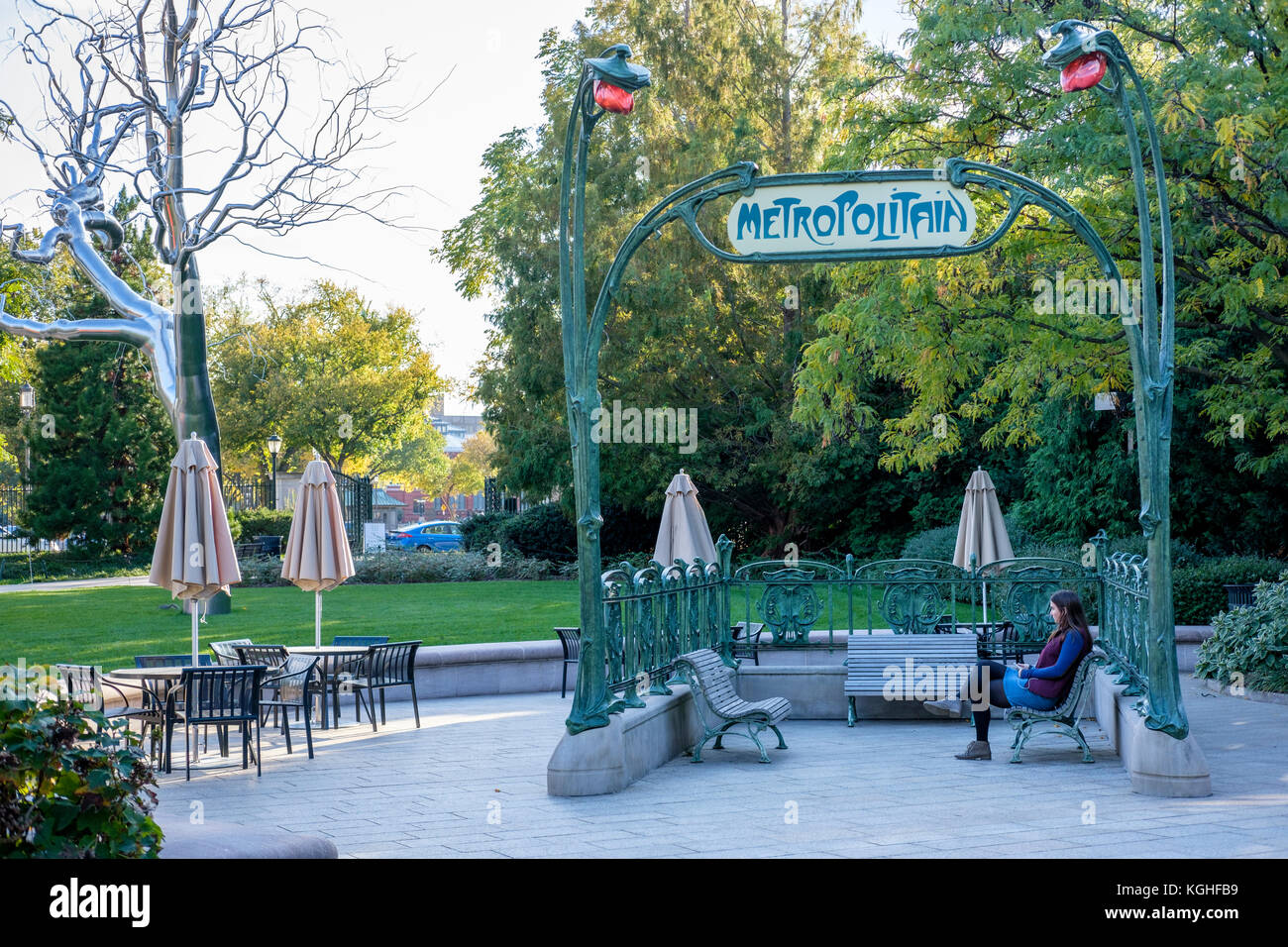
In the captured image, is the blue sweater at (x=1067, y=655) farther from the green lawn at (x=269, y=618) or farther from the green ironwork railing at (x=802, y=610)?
the green lawn at (x=269, y=618)

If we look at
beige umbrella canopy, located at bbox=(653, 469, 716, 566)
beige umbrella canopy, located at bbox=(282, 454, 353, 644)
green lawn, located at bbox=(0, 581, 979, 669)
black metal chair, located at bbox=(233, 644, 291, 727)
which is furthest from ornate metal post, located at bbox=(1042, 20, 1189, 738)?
green lawn, located at bbox=(0, 581, 979, 669)

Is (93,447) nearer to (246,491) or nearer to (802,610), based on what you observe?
(246,491)

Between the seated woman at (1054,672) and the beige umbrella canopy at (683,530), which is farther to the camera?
the beige umbrella canopy at (683,530)

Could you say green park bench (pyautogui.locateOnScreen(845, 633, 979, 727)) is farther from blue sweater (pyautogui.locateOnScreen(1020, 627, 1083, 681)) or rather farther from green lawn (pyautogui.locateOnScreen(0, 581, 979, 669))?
green lawn (pyautogui.locateOnScreen(0, 581, 979, 669))

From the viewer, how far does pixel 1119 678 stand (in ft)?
34.9

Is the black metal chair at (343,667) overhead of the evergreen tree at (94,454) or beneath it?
beneath

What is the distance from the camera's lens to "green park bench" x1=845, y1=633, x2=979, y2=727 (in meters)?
12.0

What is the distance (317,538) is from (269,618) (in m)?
8.84

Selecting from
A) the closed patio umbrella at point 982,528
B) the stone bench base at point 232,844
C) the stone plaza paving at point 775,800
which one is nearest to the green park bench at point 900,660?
the stone plaza paving at point 775,800

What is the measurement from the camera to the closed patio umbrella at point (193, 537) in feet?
36.3

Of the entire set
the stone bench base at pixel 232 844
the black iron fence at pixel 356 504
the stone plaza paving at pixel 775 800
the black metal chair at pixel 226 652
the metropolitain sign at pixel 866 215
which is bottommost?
the stone plaza paving at pixel 775 800

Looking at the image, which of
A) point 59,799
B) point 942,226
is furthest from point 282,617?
point 59,799

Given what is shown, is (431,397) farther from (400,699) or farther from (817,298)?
(400,699)

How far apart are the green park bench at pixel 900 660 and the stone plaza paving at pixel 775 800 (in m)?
0.46
